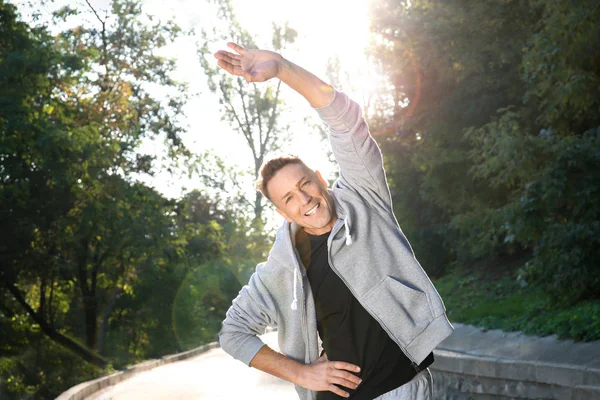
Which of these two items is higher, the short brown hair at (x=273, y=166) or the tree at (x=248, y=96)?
the tree at (x=248, y=96)

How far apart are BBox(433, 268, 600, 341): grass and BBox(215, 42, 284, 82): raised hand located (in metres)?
6.68

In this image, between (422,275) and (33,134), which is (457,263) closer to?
(33,134)

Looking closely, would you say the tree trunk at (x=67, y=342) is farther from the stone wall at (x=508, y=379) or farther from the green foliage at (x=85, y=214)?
the stone wall at (x=508, y=379)

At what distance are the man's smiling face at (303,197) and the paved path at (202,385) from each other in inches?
326

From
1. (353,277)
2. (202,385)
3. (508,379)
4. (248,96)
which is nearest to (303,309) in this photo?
(353,277)

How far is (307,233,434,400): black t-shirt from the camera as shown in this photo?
133 inches

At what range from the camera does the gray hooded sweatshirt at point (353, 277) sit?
335 centimetres

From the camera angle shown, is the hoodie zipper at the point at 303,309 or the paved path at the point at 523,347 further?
the paved path at the point at 523,347

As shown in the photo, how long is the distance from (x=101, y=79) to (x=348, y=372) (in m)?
26.6

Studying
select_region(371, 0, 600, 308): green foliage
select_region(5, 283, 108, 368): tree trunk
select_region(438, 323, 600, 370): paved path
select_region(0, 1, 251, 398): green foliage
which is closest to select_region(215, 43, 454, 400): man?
select_region(438, 323, 600, 370): paved path

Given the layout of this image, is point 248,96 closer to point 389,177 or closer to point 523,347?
point 389,177

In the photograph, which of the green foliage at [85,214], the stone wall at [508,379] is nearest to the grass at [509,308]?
the stone wall at [508,379]

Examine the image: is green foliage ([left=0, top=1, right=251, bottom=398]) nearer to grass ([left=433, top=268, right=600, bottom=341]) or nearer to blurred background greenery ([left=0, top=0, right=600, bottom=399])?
blurred background greenery ([left=0, top=0, right=600, bottom=399])

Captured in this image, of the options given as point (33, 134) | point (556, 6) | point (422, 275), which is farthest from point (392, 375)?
point (33, 134)
